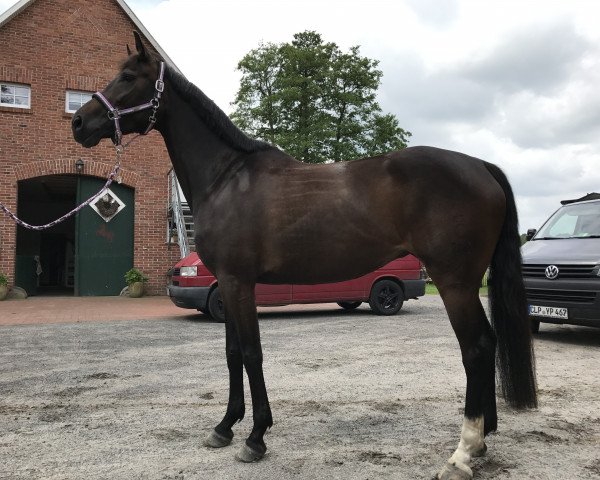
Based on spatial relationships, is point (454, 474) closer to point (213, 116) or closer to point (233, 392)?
point (233, 392)

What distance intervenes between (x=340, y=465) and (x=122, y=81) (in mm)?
2747

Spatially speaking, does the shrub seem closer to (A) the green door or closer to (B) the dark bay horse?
(A) the green door

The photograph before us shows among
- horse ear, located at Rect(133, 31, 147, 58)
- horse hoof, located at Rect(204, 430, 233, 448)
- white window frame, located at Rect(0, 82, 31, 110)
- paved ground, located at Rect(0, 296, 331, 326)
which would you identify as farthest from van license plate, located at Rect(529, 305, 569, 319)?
white window frame, located at Rect(0, 82, 31, 110)

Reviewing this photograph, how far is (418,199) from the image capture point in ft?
9.31

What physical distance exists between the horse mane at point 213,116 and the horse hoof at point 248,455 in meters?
1.86

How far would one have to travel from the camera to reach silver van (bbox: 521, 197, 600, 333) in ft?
21.2

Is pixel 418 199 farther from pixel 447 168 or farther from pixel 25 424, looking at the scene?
pixel 25 424

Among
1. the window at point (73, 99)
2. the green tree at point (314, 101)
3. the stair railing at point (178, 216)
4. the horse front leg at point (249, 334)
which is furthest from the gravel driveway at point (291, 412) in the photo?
the green tree at point (314, 101)

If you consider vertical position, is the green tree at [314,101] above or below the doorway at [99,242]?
above

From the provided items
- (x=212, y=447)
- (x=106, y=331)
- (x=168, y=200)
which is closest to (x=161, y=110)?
(x=212, y=447)

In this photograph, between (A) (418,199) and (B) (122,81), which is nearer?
(A) (418,199)

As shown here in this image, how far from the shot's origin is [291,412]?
145 inches

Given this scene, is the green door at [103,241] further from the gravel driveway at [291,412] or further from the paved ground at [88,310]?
the gravel driveway at [291,412]

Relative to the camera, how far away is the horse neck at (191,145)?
10.8ft
